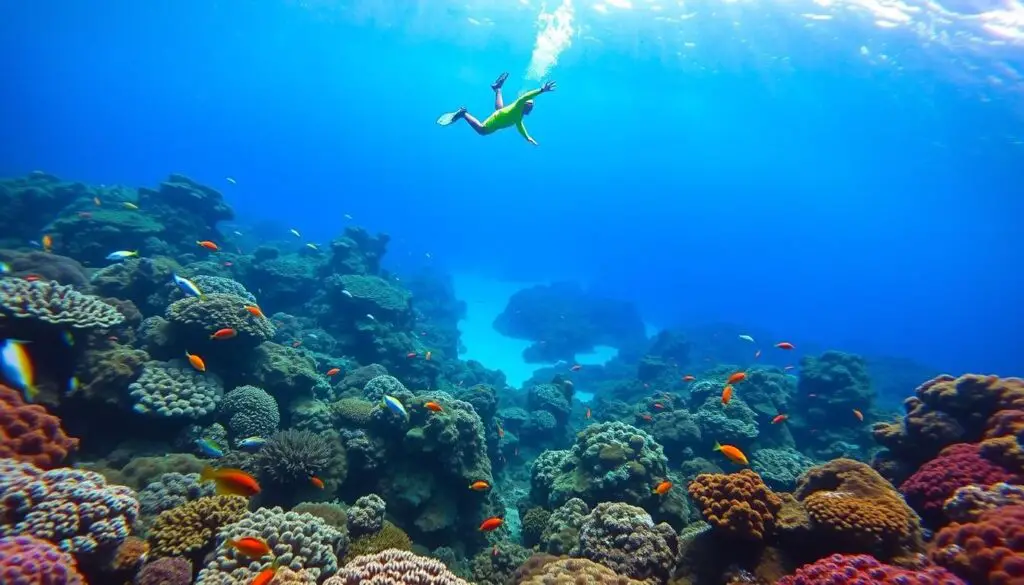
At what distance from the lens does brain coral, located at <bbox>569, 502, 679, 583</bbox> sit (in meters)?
5.32

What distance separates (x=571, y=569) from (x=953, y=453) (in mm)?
5813

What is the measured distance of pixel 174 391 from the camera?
282 inches

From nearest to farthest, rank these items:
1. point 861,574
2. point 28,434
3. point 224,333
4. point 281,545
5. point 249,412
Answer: point 861,574, point 281,545, point 28,434, point 224,333, point 249,412

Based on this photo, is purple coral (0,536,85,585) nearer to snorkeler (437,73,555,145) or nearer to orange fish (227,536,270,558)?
orange fish (227,536,270,558)

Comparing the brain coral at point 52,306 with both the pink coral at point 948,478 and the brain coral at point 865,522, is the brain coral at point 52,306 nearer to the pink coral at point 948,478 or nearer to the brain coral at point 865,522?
the brain coral at point 865,522

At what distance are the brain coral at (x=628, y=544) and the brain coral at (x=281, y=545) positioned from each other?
343cm

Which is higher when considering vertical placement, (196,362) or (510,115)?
(510,115)

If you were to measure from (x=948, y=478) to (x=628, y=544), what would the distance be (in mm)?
4320

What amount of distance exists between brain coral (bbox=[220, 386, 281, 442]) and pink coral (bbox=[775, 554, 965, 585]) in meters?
8.15

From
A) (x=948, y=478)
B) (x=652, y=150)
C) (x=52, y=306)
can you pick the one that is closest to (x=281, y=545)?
(x=52, y=306)

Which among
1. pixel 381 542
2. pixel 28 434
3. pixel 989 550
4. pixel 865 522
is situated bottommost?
pixel 381 542

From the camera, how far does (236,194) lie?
4562 inches

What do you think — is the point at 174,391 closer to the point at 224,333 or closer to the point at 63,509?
the point at 224,333

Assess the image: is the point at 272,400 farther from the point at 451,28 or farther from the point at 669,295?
the point at 669,295
